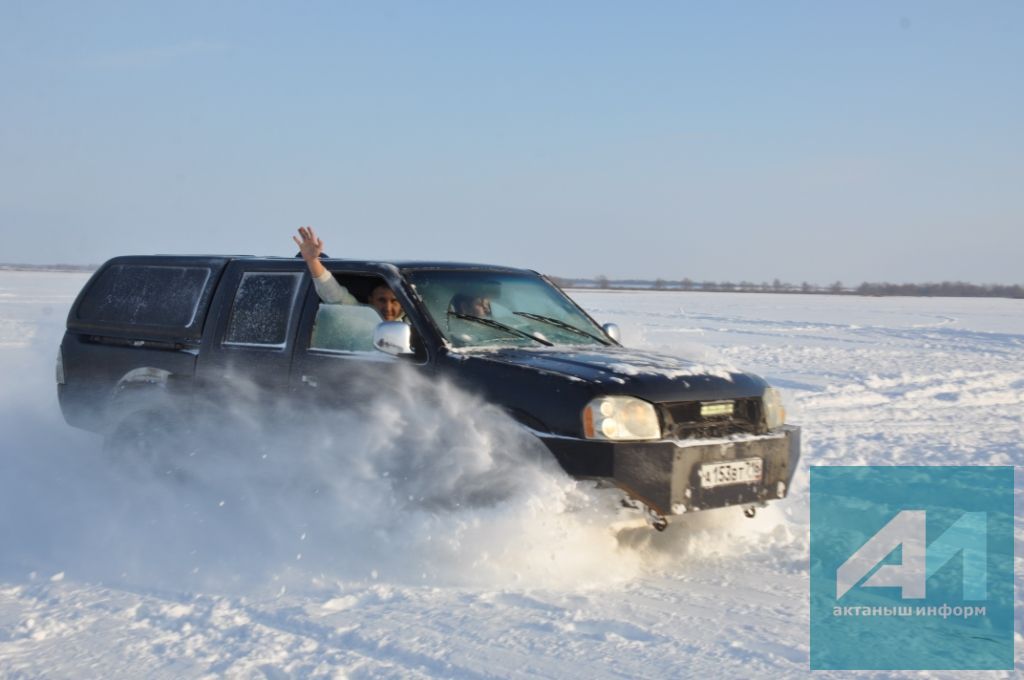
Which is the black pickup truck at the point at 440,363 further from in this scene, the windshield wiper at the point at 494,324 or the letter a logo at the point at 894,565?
the letter a logo at the point at 894,565

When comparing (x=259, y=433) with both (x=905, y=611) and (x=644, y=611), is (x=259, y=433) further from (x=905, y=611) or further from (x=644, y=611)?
(x=905, y=611)

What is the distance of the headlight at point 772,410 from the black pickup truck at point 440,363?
0.01 m

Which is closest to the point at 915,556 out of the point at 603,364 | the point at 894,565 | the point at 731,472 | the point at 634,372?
the point at 894,565

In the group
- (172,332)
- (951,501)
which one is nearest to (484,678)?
(172,332)

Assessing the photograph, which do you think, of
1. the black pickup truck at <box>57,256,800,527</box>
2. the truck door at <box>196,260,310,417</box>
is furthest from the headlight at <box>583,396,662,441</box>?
the truck door at <box>196,260,310,417</box>

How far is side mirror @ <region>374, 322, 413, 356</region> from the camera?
193 inches

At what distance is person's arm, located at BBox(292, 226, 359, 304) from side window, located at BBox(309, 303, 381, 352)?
0.06m

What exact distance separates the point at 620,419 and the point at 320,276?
2010 mm

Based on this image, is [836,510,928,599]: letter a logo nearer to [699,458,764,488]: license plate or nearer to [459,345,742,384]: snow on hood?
[699,458,764,488]: license plate

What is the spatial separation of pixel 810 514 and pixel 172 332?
4.17 metres

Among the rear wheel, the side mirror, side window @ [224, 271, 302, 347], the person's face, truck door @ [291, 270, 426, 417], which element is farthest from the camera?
the rear wheel

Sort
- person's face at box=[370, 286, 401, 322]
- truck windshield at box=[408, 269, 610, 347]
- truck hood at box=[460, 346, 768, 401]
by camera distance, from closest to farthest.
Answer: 1. truck hood at box=[460, 346, 768, 401]
2. truck windshield at box=[408, 269, 610, 347]
3. person's face at box=[370, 286, 401, 322]

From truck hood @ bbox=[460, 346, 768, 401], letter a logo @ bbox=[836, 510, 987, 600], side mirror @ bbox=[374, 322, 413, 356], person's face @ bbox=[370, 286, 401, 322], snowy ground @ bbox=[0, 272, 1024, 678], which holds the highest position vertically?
person's face @ bbox=[370, 286, 401, 322]

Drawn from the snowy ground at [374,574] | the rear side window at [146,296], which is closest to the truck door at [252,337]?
the rear side window at [146,296]
